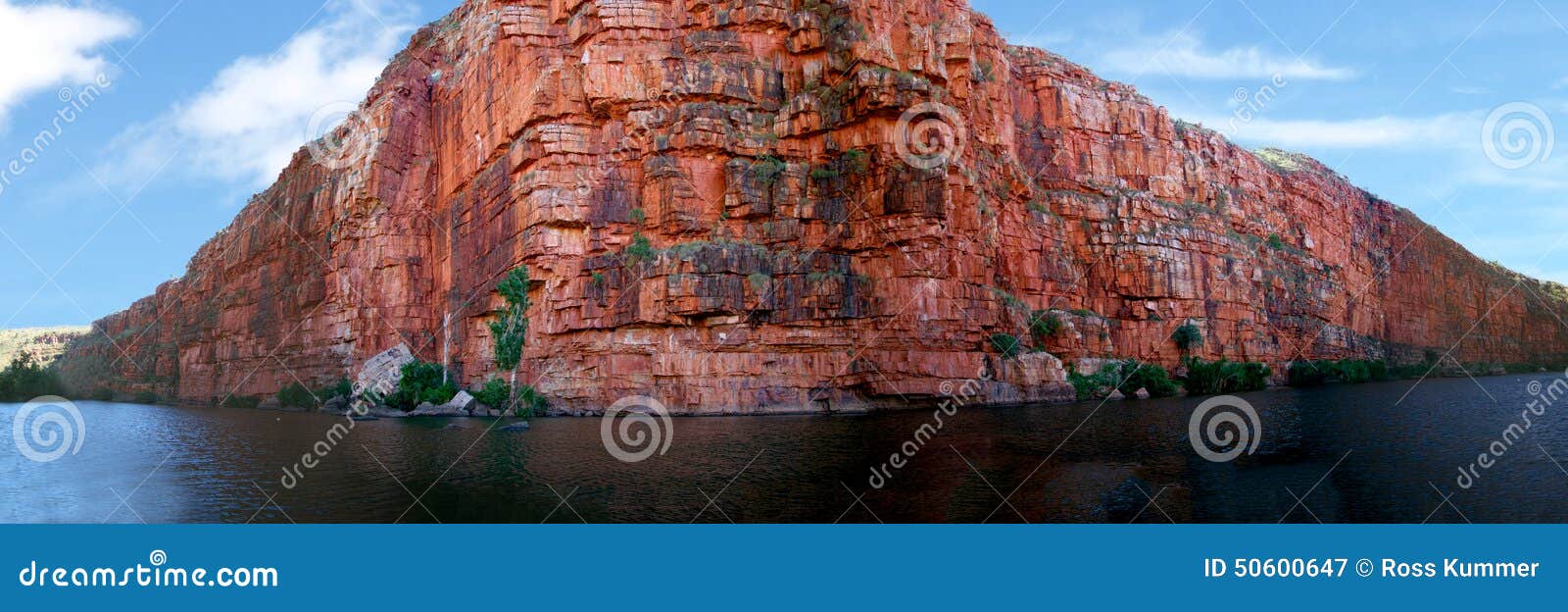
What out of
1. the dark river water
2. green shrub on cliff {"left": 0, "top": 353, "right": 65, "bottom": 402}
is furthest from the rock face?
green shrub on cliff {"left": 0, "top": 353, "right": 65, "bottom": 402}

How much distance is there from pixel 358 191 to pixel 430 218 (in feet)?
20.2

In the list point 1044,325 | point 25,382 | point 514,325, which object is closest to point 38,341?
point 25,382

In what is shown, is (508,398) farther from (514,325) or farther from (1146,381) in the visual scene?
(1146,381)

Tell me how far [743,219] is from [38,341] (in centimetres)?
13076

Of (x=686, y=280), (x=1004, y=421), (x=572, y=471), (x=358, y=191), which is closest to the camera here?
(x=572, y=471)

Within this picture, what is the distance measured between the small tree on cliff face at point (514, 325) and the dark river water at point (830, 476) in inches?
550

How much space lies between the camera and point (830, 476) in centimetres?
2778

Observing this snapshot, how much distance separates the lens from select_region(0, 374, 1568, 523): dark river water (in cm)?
2239

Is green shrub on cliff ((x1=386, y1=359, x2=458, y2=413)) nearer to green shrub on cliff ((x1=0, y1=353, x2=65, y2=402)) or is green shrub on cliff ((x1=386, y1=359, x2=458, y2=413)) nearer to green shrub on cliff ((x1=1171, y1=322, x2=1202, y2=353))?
green shrub on cliff ((x1=0, y1=353, x2=65, y2=402))

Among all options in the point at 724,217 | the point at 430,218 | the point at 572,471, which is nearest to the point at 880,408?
the point at 724,217

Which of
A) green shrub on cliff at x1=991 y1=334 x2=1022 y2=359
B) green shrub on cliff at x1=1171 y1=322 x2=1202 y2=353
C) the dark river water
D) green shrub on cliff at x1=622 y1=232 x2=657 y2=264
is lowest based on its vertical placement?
the dark river water

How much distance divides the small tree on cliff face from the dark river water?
550 inches

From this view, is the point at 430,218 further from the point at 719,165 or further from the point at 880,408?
the point at 880,408

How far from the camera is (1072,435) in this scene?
39.2 meters
